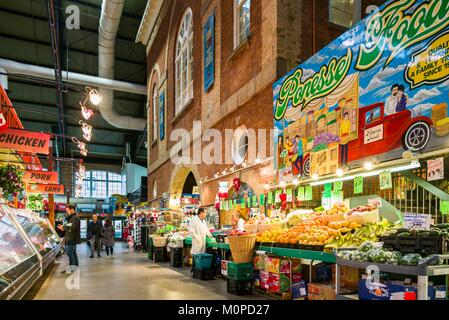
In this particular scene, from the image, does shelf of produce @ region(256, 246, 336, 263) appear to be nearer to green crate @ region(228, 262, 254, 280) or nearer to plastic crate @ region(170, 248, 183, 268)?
green crate @ region(228, 262, 254, 280)

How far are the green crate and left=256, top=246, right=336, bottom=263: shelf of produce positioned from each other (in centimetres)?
40

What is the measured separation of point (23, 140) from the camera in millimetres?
9539

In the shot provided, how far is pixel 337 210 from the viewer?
6.36 meters

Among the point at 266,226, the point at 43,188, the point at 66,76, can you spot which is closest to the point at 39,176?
the point at 43,188

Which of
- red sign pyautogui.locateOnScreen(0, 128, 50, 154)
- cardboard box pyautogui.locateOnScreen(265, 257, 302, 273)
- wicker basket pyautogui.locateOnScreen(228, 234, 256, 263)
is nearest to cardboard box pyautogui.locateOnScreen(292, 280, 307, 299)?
cardboard box pyautogui.locateOnScreen(265, 257, 302, 273)

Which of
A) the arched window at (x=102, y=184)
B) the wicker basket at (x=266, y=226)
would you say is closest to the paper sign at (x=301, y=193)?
the wicker basket at (x=266, y=226)

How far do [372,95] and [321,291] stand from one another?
10.4 ft

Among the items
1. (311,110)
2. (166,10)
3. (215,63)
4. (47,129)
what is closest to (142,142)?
(47,129)

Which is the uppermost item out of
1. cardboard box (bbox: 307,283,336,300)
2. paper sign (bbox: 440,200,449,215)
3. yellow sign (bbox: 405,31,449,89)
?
yellow sign (bbox: 405,31,449,89)

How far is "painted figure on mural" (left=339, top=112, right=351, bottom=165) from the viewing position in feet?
22.3

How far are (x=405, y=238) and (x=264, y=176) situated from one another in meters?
5.34

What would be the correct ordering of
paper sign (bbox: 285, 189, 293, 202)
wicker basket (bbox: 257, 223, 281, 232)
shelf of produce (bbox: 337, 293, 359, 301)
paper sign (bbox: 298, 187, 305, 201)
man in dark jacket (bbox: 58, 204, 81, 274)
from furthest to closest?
man in dark jacket (bbox: 58, 204, 81, 274) → paper sign (bbox: 285, 189, 293, 202) → paper sign (bbox: 298, 187, 305, 201) → wicker basket (bbox: 257, 223, 281, 232) → shelf of produce (bbox: 337, 293, 359, 301)

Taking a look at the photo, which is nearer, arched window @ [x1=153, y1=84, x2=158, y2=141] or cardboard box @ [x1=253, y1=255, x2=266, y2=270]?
cardboard box @ [x1=253, y1=255, x2=266, y2=270]

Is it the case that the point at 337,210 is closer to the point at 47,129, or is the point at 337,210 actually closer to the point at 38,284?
the point at 38,284
